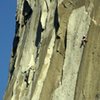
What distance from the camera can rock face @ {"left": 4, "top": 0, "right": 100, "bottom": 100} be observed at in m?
25.2

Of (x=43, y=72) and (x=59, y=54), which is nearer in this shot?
(x=59, y=54)

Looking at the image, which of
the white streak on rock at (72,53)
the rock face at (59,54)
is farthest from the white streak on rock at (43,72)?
the white streak on rock at (72,53)

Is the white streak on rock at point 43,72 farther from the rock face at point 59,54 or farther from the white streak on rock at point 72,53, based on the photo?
the white streak on rock at point 72,53

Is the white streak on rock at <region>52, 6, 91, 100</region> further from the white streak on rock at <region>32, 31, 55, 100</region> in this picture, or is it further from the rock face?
the white streak on rock at <region>32, 31, 55, 100</region>

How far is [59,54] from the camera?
27.7 m

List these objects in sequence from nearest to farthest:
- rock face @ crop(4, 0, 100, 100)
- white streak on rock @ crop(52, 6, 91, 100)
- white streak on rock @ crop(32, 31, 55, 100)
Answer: rock face @ crop(4, 0, 100, 100), white streak on rock @ crop(52, 6, 91, 100), white streak on rock @ crop(32, 31, 55, 100)

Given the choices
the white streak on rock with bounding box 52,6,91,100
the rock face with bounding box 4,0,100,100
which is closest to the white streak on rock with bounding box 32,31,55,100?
the rock face with bounding box 4,0,100,100

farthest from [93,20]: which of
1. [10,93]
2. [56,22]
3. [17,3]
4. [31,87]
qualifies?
[17,3]

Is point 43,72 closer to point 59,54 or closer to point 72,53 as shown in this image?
point 59,54

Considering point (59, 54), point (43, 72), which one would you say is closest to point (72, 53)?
point (59, 54)

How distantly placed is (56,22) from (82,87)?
550 cm

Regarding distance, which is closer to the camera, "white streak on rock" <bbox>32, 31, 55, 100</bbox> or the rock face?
the rock face

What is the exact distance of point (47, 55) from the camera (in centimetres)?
2852

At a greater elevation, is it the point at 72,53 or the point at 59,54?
the point at 59,54
